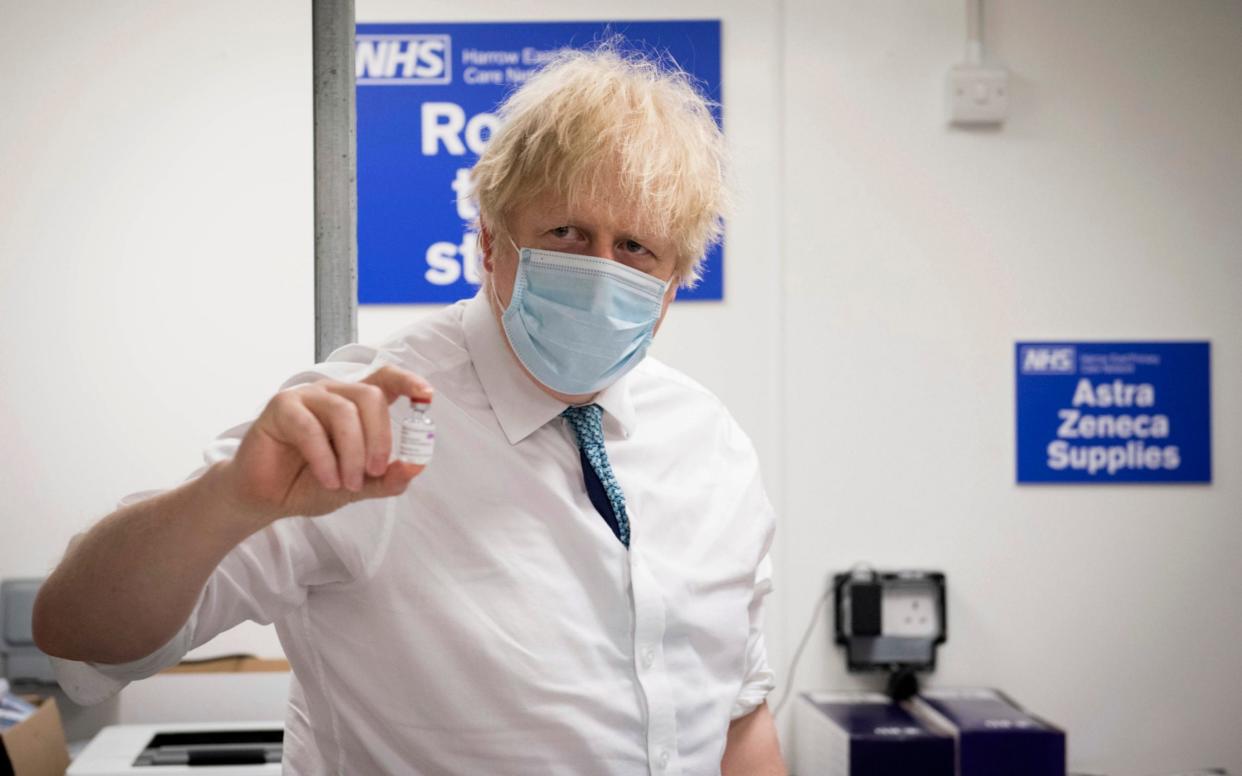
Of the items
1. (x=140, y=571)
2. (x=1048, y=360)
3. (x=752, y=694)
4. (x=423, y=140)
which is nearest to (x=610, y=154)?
(x=140, y=571)

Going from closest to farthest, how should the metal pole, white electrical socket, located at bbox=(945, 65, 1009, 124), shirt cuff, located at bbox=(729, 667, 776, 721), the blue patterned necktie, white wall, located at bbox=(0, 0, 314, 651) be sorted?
1. the metal pole
2. the blue patterned necktie
3. shirt cuff, located at bbox=(729, 667, 776, 721)
4. white wall, located at bbox=(0, 0, 314, 651)
5. white electrical socket, located at bbox=(945, 65, 1009, 124)

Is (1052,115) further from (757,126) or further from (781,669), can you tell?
(781,669)

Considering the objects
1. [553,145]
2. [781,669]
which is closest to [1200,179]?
[781,669]

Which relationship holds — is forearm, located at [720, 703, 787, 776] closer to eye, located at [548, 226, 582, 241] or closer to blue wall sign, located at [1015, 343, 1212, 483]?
eye, located at [548, 226, 582, 241]

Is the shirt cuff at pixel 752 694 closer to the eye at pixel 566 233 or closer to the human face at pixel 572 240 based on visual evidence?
the human face at pixel 572 240

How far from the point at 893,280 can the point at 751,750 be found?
69.8 inches

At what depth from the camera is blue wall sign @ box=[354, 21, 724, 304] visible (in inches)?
103

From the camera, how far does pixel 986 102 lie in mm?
2674

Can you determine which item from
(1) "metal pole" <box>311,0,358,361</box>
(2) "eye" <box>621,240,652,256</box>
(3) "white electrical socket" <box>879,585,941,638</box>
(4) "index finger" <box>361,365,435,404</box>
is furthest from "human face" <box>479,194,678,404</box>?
(3) "white electrical socket" <box>879,585,941,638</box>

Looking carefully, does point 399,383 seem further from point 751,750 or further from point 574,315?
point 751,750

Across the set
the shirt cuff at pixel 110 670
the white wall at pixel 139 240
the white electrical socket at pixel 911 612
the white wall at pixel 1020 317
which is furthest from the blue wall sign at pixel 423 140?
the shirt cuff at pixel 110 670

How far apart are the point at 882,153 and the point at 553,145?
6.33 feet

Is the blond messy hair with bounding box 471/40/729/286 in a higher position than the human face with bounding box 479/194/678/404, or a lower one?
higher

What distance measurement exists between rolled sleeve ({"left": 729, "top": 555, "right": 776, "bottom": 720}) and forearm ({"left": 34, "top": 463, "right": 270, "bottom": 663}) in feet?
2.19
